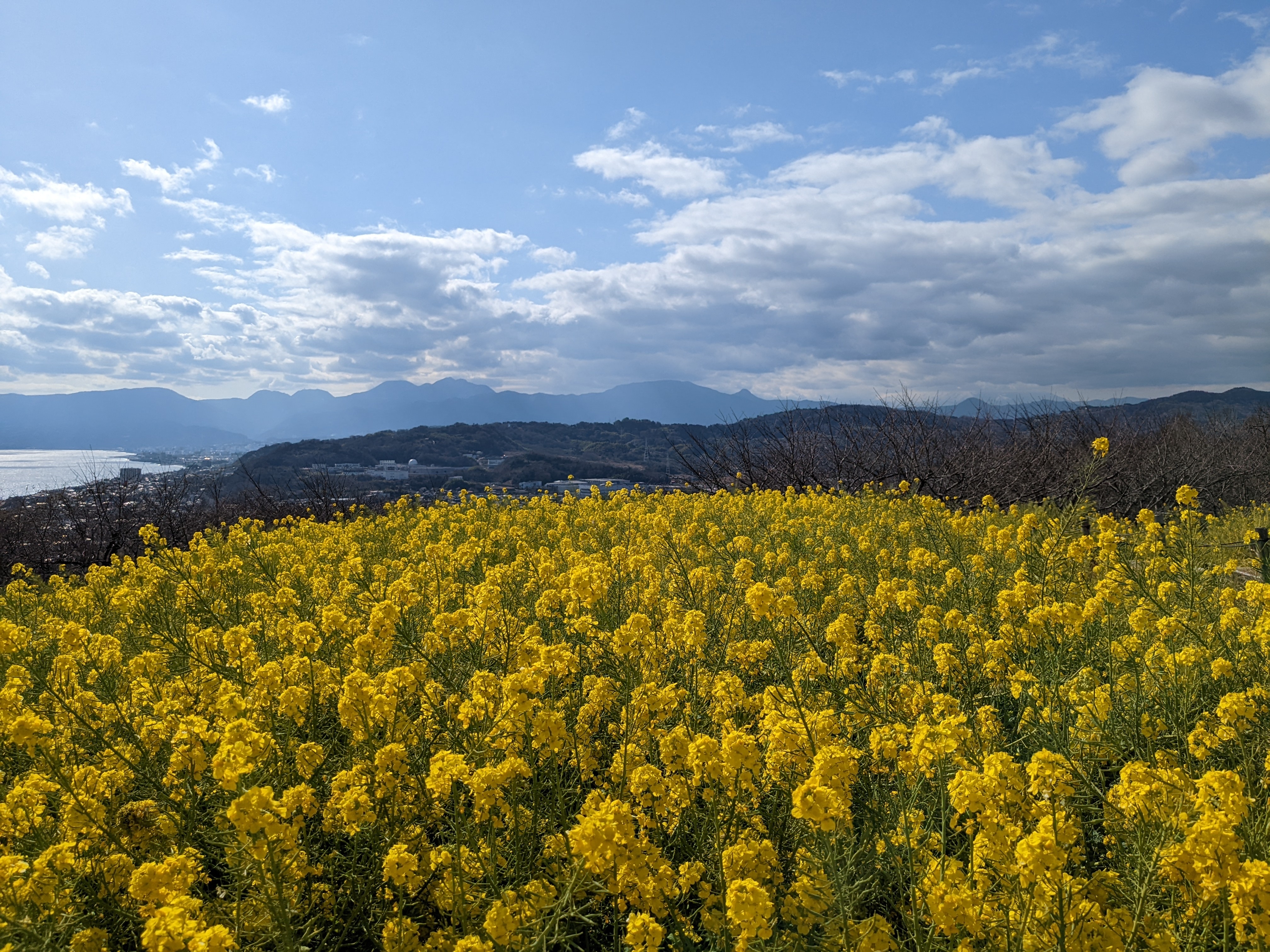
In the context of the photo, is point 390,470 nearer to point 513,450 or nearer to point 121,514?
point 513,450

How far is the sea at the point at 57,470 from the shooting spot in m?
20.9

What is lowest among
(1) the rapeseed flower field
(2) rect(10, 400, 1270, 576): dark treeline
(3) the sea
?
(1) the rapeseed flower field

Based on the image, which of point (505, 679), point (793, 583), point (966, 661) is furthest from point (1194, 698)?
point (505, 679)

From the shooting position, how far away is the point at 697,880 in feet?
8.79

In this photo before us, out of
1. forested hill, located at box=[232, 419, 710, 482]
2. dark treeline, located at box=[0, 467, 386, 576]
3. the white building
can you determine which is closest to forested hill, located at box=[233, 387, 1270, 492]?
forested hill, located at box=[232, 419, 710, 482]

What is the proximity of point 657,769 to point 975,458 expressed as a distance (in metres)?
17.7

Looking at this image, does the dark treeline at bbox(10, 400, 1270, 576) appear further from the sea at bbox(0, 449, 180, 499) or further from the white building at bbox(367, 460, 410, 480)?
the white building at bbox(367, 460, 410, 480)

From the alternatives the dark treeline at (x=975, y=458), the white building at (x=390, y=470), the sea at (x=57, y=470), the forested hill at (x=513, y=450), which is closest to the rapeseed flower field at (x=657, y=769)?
the dark treeline at (x=975, y=458)

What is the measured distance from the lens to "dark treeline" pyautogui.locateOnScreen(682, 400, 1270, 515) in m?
17.3

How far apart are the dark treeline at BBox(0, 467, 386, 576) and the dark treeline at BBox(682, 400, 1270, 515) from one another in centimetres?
1278

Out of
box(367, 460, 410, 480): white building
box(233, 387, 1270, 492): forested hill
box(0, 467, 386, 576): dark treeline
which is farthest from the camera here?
box(367, 460, 410, 480): white building

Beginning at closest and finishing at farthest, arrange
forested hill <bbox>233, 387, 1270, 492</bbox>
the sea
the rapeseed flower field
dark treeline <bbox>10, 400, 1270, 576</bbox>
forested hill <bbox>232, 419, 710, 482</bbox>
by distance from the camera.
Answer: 1. the rapeseed flower field
2. dark treeline <bbox>10, 400, 1270, 576</bbox>
3. the sea
4. forested hill <bbox>233, 387, 1270, 492</bbox>
5. forested hill <bbox>232, 419, 710, 482</bbox>

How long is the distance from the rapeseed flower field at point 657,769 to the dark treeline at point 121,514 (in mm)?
14092

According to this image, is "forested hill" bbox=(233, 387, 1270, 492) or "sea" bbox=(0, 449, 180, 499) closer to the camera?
"sea" bbox=(0, 449, 180, 499)
